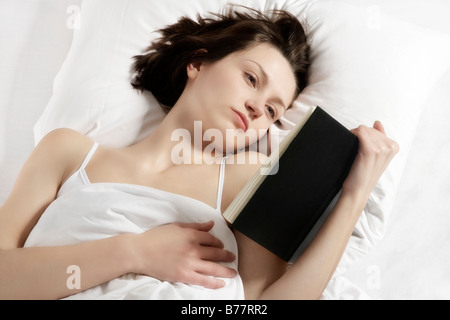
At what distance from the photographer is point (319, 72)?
146cm

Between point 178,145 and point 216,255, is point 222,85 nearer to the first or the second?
point 178,145

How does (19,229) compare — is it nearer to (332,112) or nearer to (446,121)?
(332,112)

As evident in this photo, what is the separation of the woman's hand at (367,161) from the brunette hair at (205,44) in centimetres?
37

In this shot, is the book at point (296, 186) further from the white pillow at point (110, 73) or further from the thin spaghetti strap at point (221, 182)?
the white pillow at point (110, 73)

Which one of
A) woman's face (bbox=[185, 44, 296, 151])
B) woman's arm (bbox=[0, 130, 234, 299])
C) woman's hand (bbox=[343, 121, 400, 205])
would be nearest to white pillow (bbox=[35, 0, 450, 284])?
woman's face (bbox=[185, 44, 296, 151])

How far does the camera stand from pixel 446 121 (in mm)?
1604

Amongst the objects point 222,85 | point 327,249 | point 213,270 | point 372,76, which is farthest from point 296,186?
point 372,76

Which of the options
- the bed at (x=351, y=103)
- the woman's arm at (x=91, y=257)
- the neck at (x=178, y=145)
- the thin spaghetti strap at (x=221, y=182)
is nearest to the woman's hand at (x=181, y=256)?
the woman's arm at (x=91, y=257)

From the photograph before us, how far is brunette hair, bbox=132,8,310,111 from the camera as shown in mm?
1388

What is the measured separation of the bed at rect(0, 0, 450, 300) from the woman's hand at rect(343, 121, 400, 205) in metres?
0.20

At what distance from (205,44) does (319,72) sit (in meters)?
0.34
